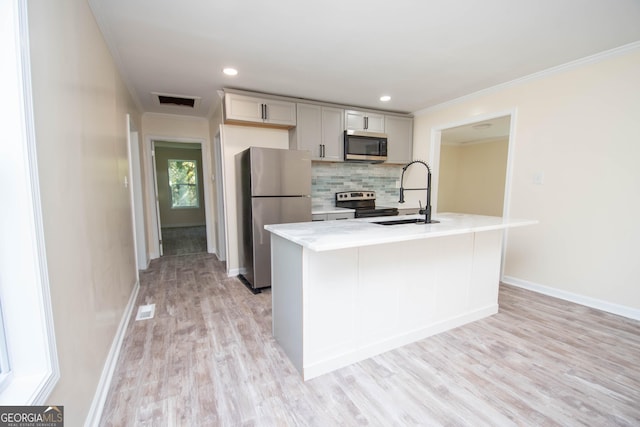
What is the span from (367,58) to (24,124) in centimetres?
246

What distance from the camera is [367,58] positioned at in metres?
2.55

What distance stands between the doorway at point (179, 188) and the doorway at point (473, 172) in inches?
250

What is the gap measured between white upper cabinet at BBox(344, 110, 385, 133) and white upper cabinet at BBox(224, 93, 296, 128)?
2.93ft

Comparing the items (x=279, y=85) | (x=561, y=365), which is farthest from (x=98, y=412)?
(x=279, y=85)

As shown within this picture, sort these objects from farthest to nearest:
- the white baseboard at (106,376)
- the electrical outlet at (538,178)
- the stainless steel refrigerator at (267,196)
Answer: the stainless steel refrigerator at (267,196), the electrical outlet at (538,178), the white baseboard at (106,376)

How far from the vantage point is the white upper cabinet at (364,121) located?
403cm

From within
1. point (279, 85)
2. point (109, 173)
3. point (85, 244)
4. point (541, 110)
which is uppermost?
point (279, 85)

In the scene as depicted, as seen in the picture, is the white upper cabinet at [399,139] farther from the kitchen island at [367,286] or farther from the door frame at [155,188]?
the door frame at [155,188]

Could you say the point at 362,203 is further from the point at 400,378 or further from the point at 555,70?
the point at 400,378

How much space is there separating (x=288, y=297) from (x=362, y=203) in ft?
9.19

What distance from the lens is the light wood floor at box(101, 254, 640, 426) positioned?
1431mm

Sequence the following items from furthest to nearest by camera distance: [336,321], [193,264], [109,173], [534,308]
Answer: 1. [193,264]
2. [534,308]
3. [109,173]
4. [336,321]

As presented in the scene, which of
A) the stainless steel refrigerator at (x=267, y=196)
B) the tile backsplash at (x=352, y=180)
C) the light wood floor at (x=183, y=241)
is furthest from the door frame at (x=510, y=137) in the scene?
the light wood floor at (x=183, y=241)

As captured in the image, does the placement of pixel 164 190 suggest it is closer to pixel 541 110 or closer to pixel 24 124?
pixel 24 124
